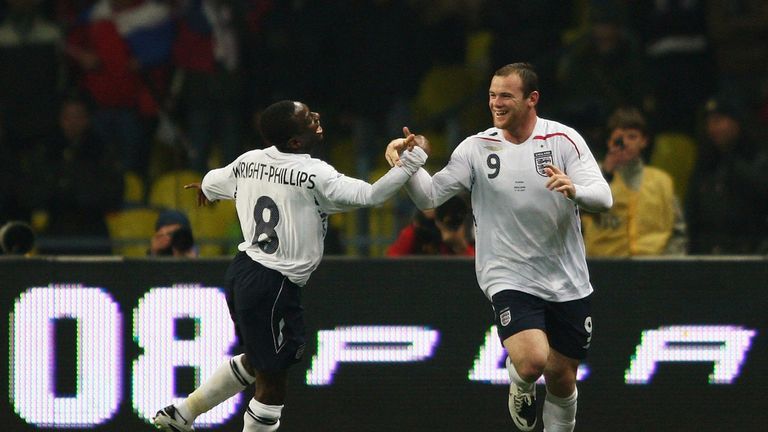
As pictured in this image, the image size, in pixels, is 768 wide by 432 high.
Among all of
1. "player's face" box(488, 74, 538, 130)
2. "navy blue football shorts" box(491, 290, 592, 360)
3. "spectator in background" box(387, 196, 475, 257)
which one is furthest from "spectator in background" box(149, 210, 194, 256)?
"player's face" box(488, 74, 538, 130)

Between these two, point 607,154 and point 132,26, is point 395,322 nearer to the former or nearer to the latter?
point 607,154

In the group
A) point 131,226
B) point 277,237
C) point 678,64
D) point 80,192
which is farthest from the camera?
point 678,64

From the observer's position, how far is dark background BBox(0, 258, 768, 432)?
8859 millimetres

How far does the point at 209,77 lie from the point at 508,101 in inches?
225

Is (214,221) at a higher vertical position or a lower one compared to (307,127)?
lower

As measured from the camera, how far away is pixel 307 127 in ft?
25.6

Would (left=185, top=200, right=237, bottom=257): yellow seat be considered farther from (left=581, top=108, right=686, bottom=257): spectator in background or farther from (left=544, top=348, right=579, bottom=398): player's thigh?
(left=544, top=348, right=579, bottom=398): player's thigh

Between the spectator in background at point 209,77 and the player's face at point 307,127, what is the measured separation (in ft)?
14.7

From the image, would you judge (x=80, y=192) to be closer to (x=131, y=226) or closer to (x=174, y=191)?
(x=131, y=226)

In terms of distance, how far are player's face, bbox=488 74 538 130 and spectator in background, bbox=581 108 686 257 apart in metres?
2.30

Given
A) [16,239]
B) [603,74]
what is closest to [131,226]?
[16,239]

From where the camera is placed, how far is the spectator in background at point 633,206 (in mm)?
9742

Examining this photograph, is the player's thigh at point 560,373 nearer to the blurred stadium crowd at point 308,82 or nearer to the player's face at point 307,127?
the player's face at point 307,127

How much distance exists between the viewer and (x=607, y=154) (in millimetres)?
10039
